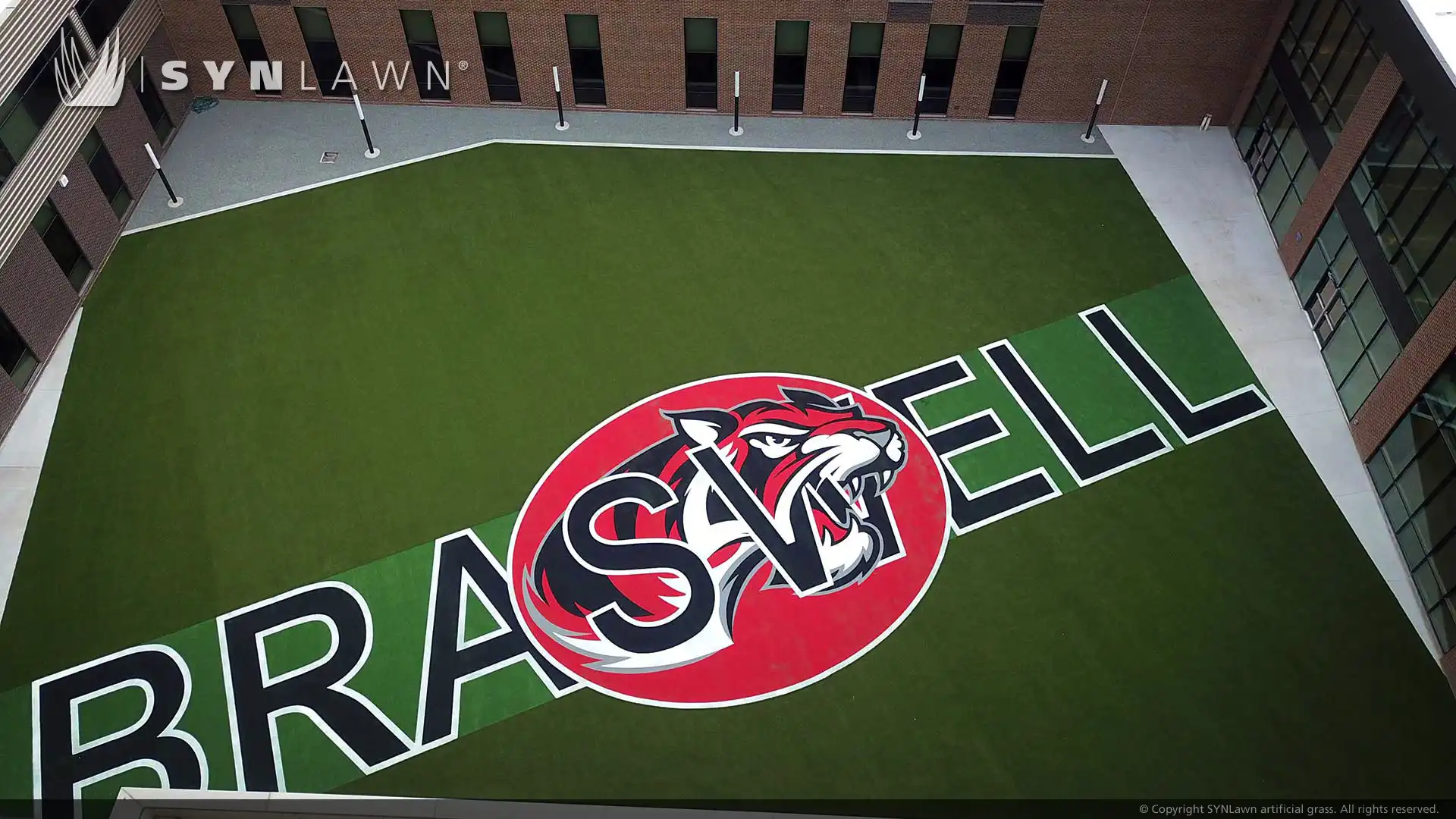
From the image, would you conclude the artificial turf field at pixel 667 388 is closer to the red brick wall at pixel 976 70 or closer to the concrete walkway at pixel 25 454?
the concrete walkway at pixel 25 454

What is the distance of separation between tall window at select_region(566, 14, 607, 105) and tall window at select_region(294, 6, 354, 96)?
7203 millimetres

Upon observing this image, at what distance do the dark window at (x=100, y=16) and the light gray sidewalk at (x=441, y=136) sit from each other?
4.04m

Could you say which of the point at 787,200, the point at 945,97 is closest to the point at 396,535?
the point at 787,200

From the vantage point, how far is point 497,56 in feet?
109

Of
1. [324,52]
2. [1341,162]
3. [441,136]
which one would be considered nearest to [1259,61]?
[1341,162]

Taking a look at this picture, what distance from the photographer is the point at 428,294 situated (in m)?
29.1

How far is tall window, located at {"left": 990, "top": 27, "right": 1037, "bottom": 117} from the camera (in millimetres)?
31922

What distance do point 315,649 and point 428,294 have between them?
10572mm

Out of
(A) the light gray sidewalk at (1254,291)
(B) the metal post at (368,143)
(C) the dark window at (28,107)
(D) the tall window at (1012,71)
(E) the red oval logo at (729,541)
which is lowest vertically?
(E) the red oval logo at (729,541)

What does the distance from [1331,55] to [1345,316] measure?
282 inches

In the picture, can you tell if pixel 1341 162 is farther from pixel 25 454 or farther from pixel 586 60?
pixel 25 454

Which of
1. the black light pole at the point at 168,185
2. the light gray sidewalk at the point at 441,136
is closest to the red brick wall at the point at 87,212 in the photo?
the black light pole at the point at 168,185

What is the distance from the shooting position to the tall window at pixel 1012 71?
1257 inches

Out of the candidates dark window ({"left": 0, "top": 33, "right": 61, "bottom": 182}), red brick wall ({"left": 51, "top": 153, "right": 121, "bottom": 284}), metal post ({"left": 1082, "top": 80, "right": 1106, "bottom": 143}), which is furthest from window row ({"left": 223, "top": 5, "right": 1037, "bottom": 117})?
red brick wall ({"left": 51, "top": 153, "right": 121, "bottom": 284})
